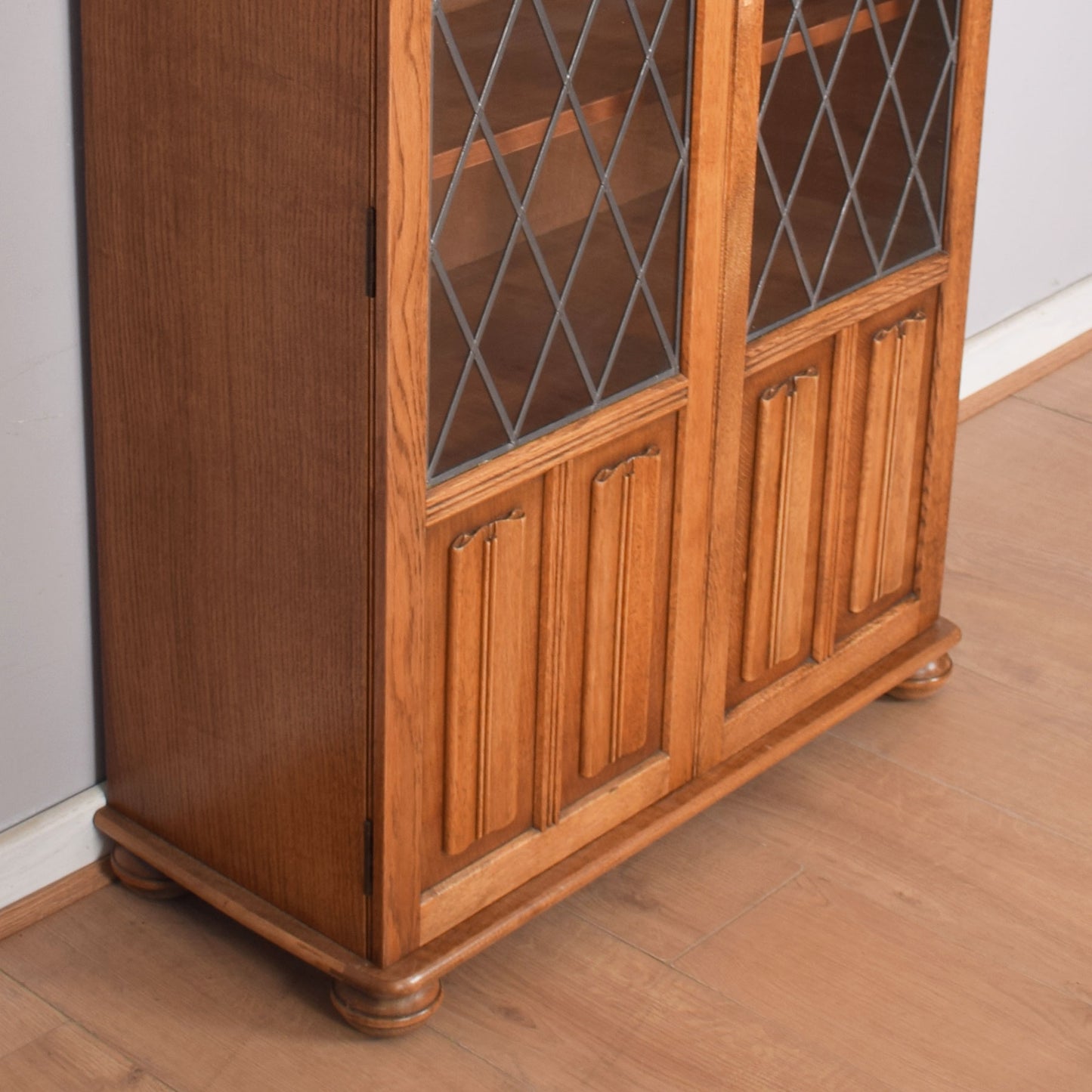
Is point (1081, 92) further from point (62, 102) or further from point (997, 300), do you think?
point (62, 102)

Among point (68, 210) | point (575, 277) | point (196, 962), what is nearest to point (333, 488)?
point (575, 277)

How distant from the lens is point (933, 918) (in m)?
2.04

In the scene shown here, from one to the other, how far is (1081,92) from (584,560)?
1776mm

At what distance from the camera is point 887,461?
2.21 metres

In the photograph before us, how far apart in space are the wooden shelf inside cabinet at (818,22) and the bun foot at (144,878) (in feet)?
3.42

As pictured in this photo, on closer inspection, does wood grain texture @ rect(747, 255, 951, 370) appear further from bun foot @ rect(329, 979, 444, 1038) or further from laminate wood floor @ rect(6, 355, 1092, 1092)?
bun foot @ rect(329, 979, 444, 1038)

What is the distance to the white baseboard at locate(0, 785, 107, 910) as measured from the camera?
1.97 metres

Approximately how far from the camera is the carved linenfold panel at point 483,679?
1734 mm

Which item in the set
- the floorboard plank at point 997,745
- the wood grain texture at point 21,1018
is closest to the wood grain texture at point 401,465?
the wood grain texture at point 21,1018

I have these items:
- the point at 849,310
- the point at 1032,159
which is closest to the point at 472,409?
the point at 849,310

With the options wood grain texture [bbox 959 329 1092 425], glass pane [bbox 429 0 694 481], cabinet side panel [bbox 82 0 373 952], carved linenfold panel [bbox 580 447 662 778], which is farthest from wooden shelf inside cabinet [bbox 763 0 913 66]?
wood grain texture [bbox 959 329 1092 425]

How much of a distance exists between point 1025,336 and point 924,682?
105cm

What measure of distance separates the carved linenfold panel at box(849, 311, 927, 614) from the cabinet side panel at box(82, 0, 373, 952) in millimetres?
764

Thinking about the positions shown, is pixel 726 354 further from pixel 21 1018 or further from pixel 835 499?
pixel 21 1018
